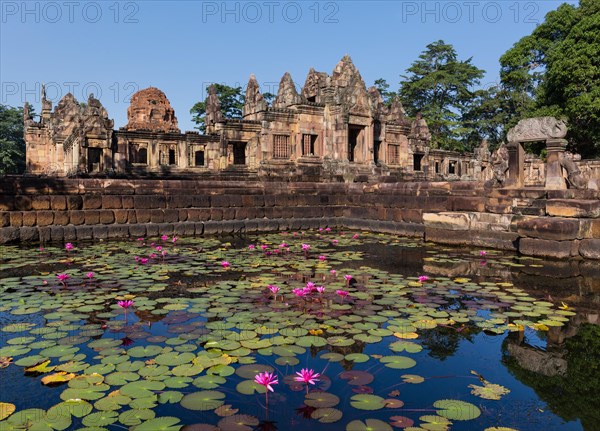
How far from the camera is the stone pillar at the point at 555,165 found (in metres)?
8.54

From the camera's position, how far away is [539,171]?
32188mm

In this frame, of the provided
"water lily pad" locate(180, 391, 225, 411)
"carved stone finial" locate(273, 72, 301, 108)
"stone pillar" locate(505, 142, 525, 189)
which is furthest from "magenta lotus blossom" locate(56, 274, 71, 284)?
"carved stone finial" locate(273, 72, 301, 108)

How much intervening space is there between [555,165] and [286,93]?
660 inches

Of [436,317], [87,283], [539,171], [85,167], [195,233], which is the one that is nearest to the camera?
[436,317]

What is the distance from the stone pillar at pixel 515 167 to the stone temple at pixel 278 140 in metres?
8.30

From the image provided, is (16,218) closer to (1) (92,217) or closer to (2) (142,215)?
(1) (92,217)

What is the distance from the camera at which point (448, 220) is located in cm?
Result: 914

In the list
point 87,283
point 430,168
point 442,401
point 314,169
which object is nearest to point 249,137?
point 314,169

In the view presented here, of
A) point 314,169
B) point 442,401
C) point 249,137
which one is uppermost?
point 249,137

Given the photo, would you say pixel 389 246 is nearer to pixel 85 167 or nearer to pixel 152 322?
pixel 152 322

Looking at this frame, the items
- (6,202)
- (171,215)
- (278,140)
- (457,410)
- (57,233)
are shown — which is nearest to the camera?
(457,410)

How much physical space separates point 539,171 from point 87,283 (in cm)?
3261

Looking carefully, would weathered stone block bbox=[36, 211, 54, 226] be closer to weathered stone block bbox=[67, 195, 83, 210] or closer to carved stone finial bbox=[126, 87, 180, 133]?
weathered stone block bbox=[67, 195, 83, 210]

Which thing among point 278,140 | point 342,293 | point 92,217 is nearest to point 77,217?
point 92,217
